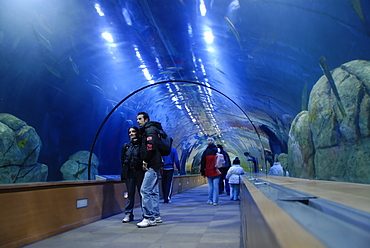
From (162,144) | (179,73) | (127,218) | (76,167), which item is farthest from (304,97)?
(76,167)

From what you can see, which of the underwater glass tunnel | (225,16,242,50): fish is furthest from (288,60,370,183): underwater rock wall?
(225,16,242,50): fish

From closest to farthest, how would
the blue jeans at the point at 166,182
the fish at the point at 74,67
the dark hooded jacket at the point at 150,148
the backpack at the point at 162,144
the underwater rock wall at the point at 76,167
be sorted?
the dark hooded jacket at the point at 150,148, the backpack at the point at 162,144, the blue jeans at the point at 166,182, the fish at the point at 74,67, the underwater rock wall at the point at 76,167

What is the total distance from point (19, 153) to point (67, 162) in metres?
4.40

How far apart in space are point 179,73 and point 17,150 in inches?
297

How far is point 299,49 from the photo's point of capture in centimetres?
727

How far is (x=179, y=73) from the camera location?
1603 cm

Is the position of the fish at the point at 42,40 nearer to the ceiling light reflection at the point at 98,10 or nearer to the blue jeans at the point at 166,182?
the ceiling light reflection at the point at 98,10

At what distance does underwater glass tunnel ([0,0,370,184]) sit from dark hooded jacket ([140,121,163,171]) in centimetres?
297

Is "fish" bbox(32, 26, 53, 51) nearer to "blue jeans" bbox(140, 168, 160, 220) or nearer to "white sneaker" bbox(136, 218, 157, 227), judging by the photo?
"blue jeans" bbox(140, 168, 160, 220)

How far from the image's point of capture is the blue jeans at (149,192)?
233 inches

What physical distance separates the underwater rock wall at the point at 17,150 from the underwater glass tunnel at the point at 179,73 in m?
0.05

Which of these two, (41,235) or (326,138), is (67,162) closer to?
(41,235)

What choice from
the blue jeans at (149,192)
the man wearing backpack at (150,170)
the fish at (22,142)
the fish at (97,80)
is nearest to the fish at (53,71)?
the fish at (97,80)

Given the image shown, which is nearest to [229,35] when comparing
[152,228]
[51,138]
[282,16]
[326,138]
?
[282,16]
